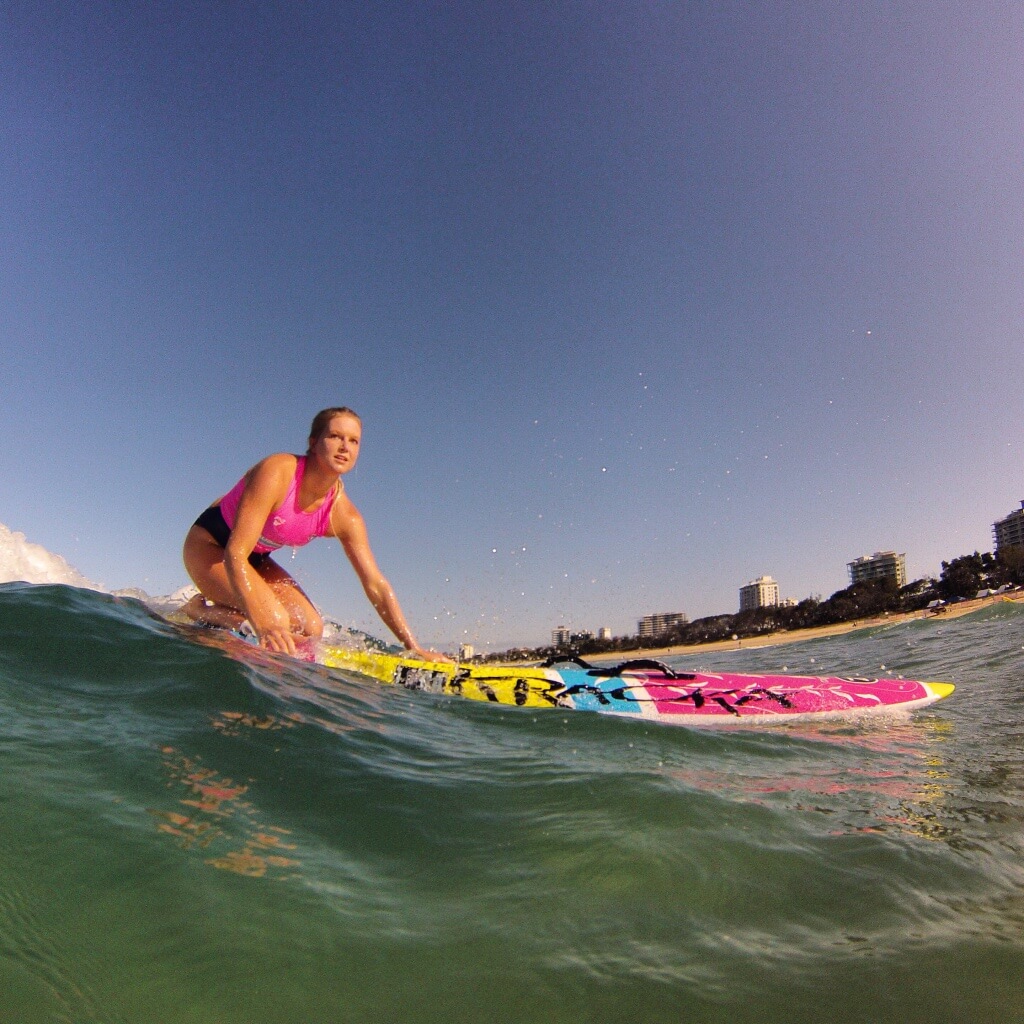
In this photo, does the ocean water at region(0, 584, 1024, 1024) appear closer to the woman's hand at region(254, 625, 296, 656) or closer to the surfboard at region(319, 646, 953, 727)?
the woman's hand at region(254, 625, 296, 656)

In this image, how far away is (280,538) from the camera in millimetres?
5781

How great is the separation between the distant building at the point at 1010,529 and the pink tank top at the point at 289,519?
8626cm

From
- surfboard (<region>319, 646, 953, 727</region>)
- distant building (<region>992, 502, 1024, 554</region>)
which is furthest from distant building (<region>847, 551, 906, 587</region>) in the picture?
surfboard (<region>319, 646, 953, 727</region>)

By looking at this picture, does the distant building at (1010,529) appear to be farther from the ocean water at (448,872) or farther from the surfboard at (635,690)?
the ocean water at (448,872)

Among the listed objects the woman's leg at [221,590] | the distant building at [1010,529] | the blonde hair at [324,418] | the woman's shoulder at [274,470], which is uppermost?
the distant building at [1010,529]

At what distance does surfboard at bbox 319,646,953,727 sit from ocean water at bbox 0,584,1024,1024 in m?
1.79

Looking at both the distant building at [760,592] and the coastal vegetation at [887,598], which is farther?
the distant building at [760,592]

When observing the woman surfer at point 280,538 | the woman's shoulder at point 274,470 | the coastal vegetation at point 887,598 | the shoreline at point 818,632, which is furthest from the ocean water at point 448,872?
the coastal vegetation at point 887,598

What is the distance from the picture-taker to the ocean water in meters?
1.57

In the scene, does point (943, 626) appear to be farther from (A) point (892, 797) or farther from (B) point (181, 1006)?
(B) point (181, 1006)

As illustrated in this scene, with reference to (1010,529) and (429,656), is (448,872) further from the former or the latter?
(1010,529)

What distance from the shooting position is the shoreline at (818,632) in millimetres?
29484

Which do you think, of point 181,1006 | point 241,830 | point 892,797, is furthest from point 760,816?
point 181,1006

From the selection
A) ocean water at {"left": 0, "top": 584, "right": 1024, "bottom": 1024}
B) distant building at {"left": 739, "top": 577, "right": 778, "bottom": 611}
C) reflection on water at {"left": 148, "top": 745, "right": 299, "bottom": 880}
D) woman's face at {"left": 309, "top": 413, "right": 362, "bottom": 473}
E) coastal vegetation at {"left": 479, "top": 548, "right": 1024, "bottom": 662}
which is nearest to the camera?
ocean water at {"left": 0, "top": 584, "right": 1024, "bottom": 1024}
